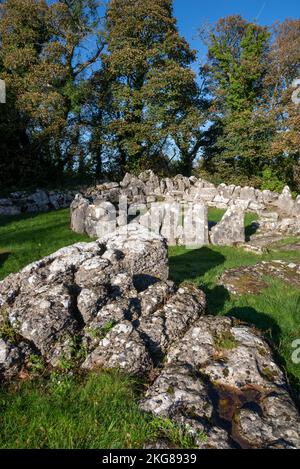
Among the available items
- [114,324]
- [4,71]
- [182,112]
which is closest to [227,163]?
[182,112]

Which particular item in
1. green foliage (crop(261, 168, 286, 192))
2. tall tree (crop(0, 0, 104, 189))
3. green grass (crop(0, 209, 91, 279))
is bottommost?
green grass (crop(0, 209, 91, 279))

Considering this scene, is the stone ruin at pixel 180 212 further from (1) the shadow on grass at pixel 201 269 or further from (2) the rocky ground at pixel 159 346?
(2) the rocky ground at pixel 159 346

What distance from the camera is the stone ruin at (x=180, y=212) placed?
1570 centimetres

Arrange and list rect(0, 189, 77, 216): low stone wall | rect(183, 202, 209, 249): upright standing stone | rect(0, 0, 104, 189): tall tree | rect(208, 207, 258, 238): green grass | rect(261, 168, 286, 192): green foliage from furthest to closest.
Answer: rect(261, 168, 286, 192): green foliage
rect(0, 0, 104, 189): tall tree
rect(0, 189, 77, 216): low stone wall
rect(208, 207, 258, 238): green grass
rect(183, 202, 209, 249): upright standing stone

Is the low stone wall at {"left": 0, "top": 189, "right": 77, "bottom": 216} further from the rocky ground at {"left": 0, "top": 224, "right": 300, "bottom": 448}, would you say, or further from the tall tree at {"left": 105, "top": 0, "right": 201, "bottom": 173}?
the rocky ground at {"left": 0, "top": 224, "right": 300, "bottom": 448}

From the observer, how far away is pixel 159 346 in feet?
16.9

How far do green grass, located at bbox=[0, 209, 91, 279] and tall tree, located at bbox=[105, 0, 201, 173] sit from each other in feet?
49.8

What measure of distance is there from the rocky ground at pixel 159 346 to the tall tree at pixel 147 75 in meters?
28.4

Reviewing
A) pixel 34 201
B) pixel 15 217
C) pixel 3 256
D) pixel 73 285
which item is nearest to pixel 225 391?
pixel 73 285

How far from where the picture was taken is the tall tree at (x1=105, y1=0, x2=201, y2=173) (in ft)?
107

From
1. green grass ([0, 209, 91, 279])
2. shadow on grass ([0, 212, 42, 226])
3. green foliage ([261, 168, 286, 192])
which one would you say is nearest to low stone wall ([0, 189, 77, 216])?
shadow on grass ([0, 212, 42, 226])

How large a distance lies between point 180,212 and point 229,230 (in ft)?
13.9

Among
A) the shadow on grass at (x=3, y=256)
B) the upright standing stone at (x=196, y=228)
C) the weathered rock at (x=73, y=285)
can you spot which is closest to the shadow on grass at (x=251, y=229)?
the upright standing stone at (x=196, y=228)

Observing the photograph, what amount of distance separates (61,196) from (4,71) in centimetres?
1298
